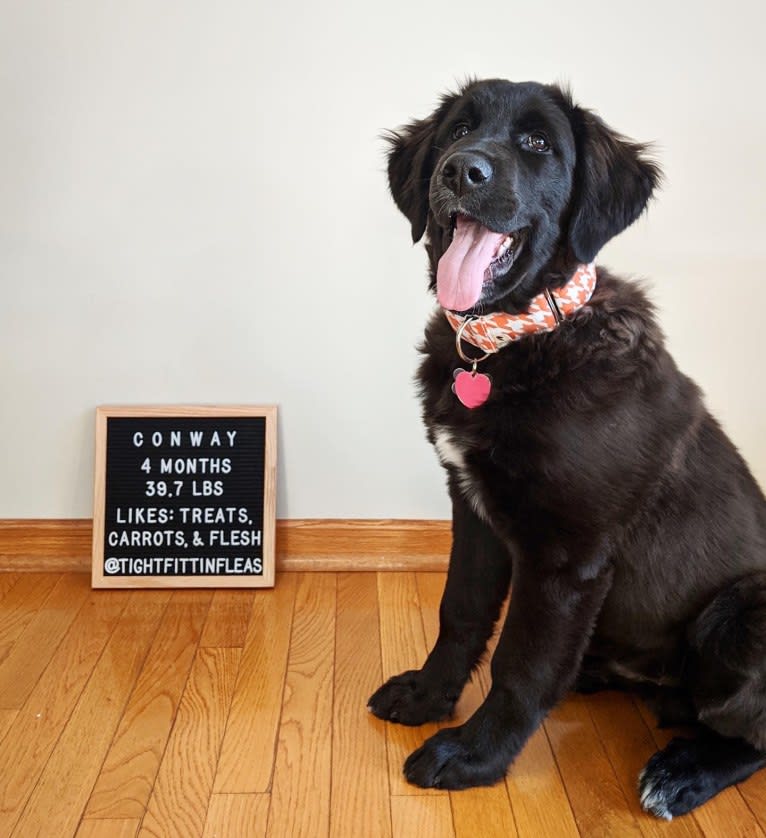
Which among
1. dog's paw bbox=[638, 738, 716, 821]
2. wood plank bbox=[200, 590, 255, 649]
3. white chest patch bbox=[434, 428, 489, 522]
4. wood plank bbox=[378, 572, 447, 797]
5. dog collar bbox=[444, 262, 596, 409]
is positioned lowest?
wood plank bbox=[200, 590, 255, 649]

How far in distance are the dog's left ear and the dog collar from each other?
64mm

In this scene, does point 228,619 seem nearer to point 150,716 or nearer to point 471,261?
point 150,716

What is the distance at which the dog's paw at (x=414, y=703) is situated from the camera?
81.4 inches

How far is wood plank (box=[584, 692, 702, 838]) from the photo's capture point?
1.79m

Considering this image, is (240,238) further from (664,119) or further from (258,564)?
(664,119)

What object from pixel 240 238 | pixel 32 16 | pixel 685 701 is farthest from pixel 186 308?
pixel 685 701

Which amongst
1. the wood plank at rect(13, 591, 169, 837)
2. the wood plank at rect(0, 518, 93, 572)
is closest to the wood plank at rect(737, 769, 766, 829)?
the wood plank at rect(13, 591, 169, 837)

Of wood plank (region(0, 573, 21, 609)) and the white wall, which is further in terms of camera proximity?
wood plank (region(0, 573, 21, 609))

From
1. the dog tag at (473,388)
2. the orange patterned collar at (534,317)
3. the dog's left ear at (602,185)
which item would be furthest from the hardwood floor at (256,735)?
the dog's left ear at (602,185)

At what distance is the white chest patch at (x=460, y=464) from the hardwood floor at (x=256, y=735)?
0.50 m

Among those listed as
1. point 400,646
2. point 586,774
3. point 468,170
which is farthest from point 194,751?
point 468,170

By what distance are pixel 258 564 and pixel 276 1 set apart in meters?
1.42

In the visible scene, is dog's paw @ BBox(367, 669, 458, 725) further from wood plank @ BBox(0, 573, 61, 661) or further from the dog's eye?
the dog's eye

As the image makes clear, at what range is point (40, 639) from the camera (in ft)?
7.83
